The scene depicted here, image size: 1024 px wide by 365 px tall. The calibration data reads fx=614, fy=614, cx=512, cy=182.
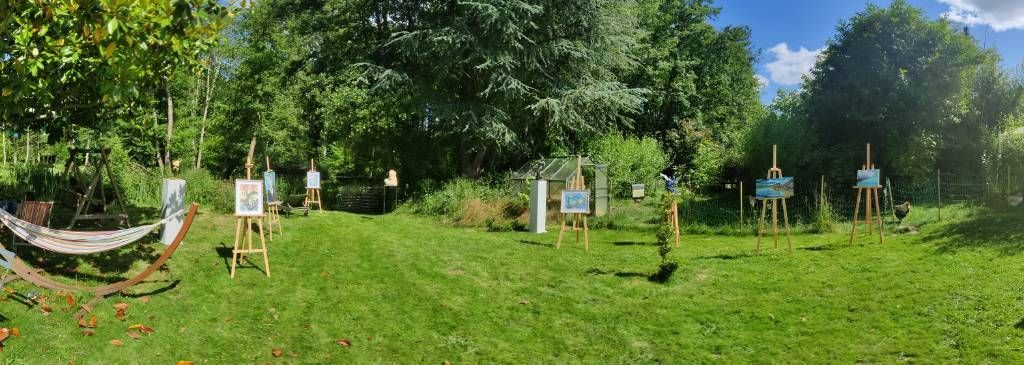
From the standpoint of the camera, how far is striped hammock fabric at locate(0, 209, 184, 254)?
7.05 m

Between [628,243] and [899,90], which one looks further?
[899,90]

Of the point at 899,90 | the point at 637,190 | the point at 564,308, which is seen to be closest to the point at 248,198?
the point at 564,308

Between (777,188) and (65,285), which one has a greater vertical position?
(777,188)

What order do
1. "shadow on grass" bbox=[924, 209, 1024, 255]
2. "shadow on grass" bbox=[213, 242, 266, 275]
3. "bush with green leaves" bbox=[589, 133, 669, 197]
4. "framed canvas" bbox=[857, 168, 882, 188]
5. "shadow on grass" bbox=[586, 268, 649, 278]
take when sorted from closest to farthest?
"shadow on grass" bbox=[213, 242, 266, 275], "shadow on grass" bbox=[586, 268, 649, 278], "shadow on grass" bbox=[924, 209, 1024, 255], "framed canvas" bbox=[857, 168, 882, 188], "bush with green leaves" bbox=[589, 133, 669, 197]

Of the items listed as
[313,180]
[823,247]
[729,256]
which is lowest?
[729,256]

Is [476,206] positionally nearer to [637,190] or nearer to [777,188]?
[637,190]

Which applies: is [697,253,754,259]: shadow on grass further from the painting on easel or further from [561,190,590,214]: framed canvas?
[561,190,590,214]: framed canvas

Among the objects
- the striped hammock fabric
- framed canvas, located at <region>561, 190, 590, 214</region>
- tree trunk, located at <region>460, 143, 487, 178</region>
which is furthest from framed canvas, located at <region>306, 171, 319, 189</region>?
the striped hammock fabric

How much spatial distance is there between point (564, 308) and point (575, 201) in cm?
492

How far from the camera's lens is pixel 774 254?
1107 cm

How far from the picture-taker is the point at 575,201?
1292 cm

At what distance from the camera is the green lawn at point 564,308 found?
6.49m

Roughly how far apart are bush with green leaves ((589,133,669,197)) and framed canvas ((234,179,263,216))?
12943mm

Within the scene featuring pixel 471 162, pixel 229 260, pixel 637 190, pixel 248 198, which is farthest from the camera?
pixel 471 162
